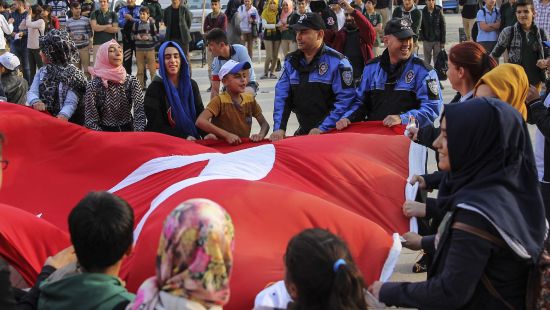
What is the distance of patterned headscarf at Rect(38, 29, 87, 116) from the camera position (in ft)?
23.7

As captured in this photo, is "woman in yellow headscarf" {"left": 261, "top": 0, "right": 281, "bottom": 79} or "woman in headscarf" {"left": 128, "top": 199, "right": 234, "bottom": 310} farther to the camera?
"woman in yellow headscarf" {"left": 261, "top": 0, "right": 281, "bottom": 79}

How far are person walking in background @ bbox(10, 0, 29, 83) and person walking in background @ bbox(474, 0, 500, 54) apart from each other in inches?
322

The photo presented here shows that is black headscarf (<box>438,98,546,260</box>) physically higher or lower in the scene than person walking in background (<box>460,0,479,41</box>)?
higher

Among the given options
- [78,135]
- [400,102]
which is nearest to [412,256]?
[400,102]

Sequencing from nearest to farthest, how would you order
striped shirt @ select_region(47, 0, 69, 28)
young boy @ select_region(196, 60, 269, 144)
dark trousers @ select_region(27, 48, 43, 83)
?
1. young boy @ select_region(196, 60, 269, 144)
2. dark trousers @ select_region(27, 48, 43, 83)
3. striped shirt @ select_region(47, 0, 69, 28)

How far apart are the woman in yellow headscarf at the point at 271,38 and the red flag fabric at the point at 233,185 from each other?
10.4 metres

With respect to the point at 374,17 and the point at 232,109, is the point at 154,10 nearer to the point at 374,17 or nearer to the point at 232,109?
the point at 374,17

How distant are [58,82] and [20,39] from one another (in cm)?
988

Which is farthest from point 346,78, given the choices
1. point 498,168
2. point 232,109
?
point 498,168

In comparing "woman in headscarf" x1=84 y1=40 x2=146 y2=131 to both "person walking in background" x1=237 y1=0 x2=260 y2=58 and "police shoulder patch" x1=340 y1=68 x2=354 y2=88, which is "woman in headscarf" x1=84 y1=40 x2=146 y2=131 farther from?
"person walking in background" x1=237 y1=0 x2=260 y2=58

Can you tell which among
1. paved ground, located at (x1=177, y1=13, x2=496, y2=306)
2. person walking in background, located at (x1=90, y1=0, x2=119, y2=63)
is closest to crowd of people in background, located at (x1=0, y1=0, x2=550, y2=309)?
paved ground, located at (x1=177, y1=13, x2=496, y2=306)

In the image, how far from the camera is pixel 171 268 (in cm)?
279

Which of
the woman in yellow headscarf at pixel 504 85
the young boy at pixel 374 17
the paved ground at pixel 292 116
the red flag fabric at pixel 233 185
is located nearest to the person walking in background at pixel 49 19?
the paved ground at pixel 292 116

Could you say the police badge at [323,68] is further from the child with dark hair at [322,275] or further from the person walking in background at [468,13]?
the person walking in background at [468,13]
